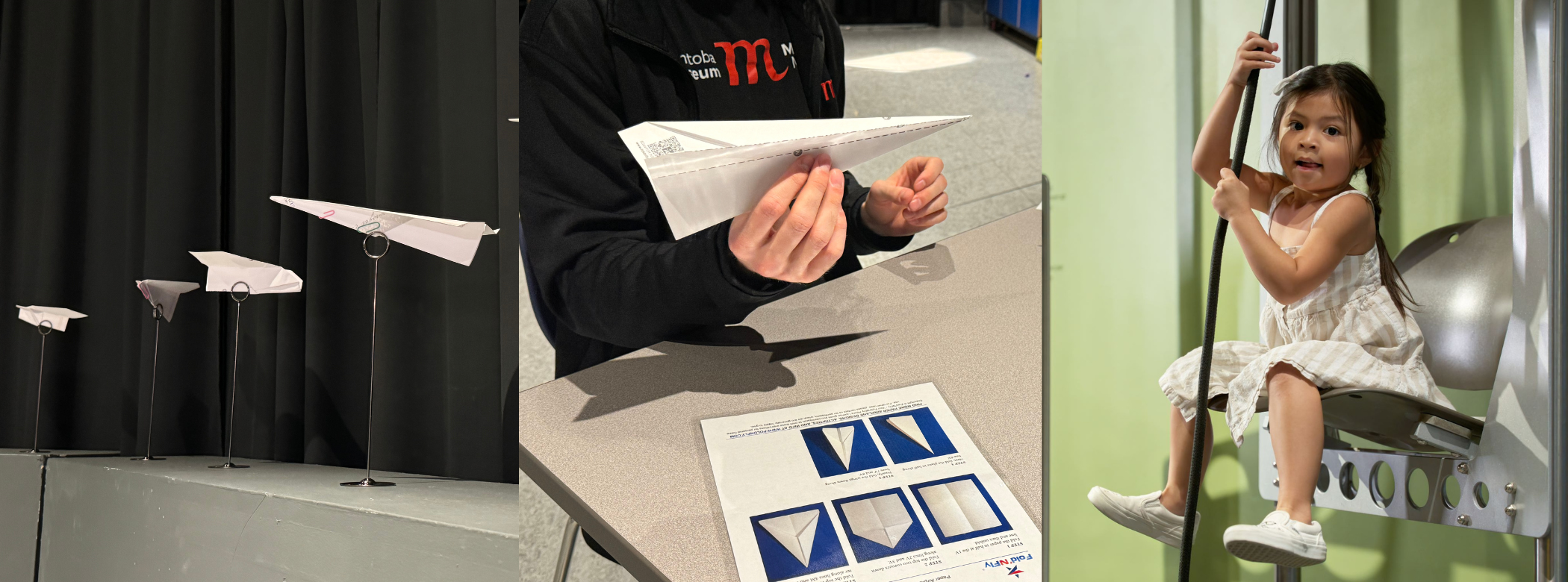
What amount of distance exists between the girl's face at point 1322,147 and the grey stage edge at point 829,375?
320mm

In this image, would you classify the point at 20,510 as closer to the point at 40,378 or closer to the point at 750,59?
the point at 40,378

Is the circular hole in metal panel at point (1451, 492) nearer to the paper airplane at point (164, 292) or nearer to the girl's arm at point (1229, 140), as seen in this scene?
the girl's arm at point (1229, 140)

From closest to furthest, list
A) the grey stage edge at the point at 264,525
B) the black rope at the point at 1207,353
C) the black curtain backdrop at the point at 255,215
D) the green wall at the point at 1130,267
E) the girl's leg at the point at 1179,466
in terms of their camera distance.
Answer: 1. the black rope at the point at 1207,353
2. the girl's leg at the point at 1179,466
3. the green wall at the point at 1130,267
4. the grey stage edge at the point at 264,525
5. the black curtain backdrop at the point at 255,215

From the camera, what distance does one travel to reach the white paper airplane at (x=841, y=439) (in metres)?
0.67

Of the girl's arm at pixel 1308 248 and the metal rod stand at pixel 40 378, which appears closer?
the girl's arm at pixel 1308 248

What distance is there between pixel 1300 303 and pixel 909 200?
0.40 metres

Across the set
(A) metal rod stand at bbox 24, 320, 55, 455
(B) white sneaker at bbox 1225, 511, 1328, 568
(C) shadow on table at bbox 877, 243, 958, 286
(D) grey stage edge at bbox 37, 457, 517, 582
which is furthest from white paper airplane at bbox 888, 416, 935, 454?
(A) metal rod stand at bbox 24, 320, 55, 455

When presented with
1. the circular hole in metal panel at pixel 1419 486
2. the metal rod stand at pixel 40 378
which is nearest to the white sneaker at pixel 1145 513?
the circular hole in metal panel at pixel 1419 486

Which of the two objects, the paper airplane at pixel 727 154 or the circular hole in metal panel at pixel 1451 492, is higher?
the paper airplane at pixel 727 154

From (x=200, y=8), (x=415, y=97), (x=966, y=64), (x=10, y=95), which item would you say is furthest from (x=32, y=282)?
(x=966, y=64)

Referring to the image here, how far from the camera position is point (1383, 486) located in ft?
2.83

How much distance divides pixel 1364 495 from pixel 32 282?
3607 millimetres

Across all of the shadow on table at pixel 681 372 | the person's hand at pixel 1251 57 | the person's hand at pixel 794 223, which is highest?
the person's hand at pixel 1251 57

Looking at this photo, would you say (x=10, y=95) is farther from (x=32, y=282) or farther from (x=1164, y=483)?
(x=1164, y=483)
